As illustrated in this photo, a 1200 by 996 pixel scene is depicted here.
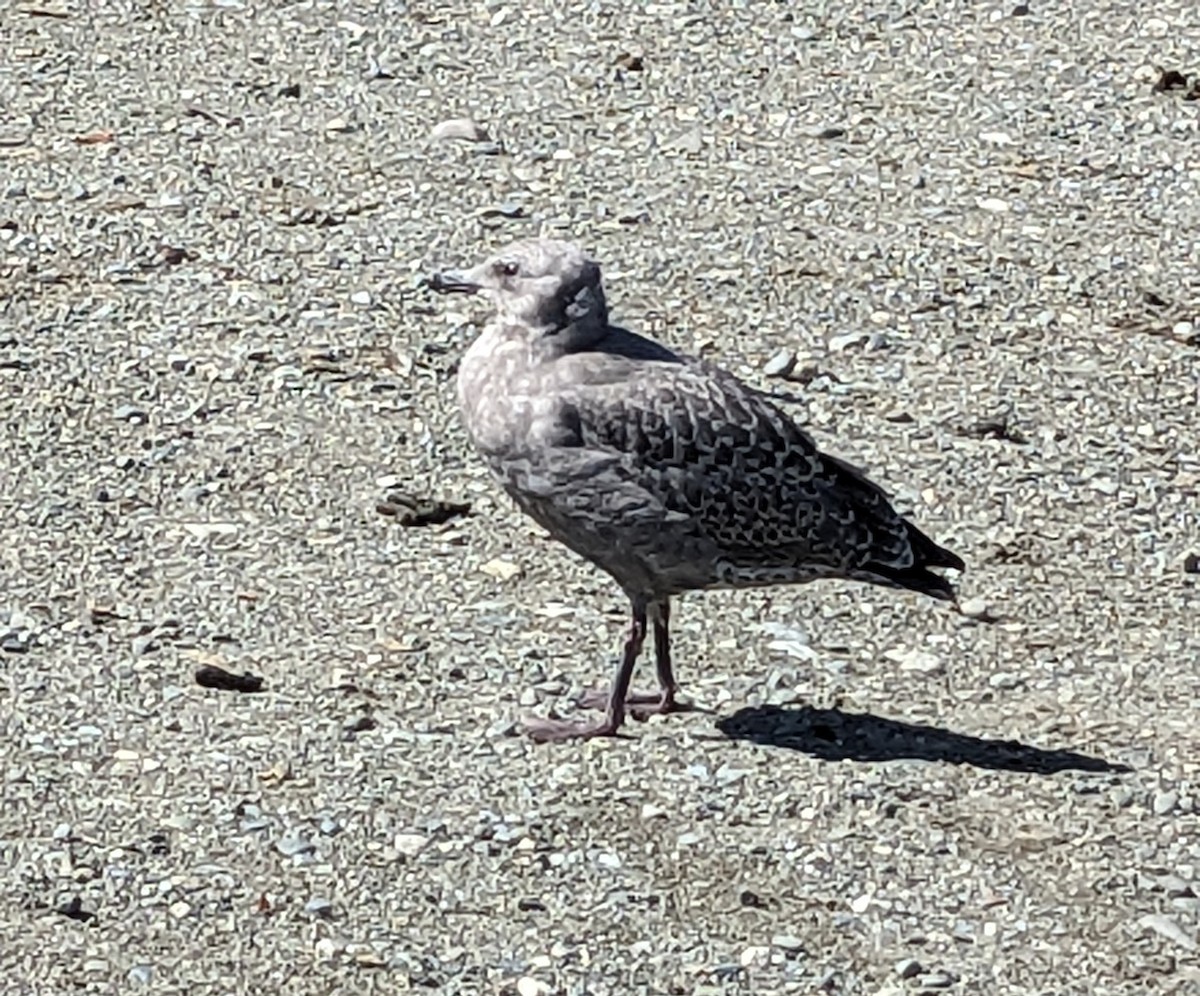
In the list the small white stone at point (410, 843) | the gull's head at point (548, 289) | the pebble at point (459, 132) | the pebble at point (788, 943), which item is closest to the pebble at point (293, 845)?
the small white stone at point (410, 843)

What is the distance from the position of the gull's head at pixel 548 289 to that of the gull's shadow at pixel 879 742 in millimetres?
1164

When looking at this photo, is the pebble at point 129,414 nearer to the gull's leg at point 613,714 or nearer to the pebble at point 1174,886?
the gull's leg at point 613,714

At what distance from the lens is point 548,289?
805cm

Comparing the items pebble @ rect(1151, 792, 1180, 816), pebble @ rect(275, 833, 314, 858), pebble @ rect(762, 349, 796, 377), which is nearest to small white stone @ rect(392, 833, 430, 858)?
pebble @ rect(275, 833, 314, 858)

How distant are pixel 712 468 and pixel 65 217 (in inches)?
161

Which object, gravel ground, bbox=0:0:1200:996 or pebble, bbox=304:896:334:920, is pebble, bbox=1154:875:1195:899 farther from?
pebble, bbox=304:896:334:920

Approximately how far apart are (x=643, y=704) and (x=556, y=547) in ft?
3.22

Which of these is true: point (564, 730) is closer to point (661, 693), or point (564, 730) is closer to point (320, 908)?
point (661, 693)

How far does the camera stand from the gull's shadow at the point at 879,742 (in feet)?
26.5

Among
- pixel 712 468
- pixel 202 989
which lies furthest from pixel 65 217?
Result: pixel 202 989

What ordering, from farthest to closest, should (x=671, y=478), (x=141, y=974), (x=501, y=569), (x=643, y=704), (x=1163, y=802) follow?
(x=501, y=569) → (x=643, y=704) → (x=671, y=478) → (x=1163, y=802) → (x=141, y=974)

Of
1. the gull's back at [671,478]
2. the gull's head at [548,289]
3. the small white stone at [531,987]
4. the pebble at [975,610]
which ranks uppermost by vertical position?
the gull's head at [548,289]

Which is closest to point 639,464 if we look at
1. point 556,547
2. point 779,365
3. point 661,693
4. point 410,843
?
point 661,693

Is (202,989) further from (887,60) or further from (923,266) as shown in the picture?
(887,60)
